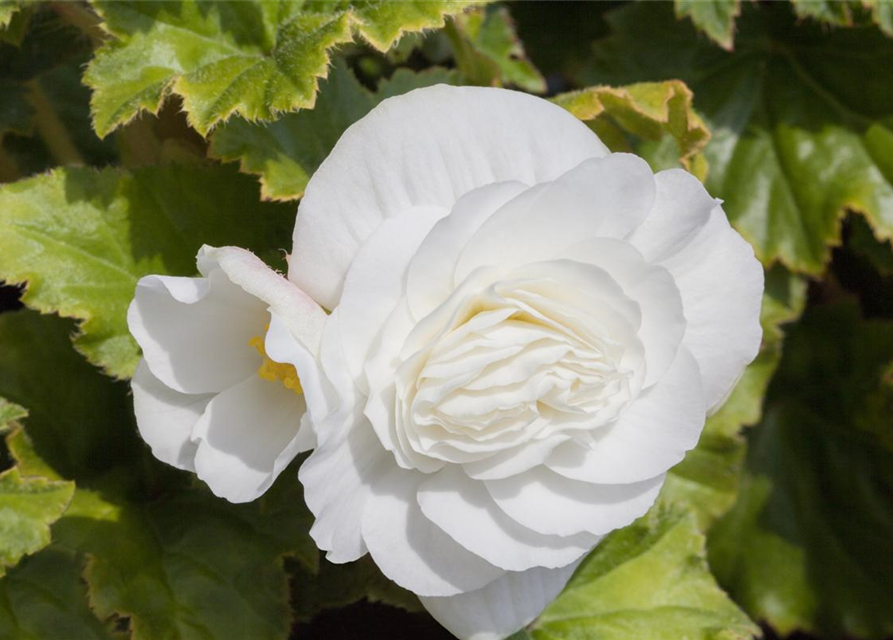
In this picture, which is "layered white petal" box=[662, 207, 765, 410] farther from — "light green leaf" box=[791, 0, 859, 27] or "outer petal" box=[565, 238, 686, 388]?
"light green leaf" box=[791, 0, 859, 27]

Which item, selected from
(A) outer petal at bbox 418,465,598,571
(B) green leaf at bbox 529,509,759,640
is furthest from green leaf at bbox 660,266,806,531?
(A) outer petal at bbox 418,465,598,571

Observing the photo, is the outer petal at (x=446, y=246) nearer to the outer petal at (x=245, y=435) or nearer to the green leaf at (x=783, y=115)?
the outer petal at (x=245, y=435)

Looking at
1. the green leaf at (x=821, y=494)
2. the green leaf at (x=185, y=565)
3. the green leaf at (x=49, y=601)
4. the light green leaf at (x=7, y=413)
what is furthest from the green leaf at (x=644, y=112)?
the green leaf at (x=821, y=494)

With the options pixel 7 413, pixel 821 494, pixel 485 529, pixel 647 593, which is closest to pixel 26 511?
pixel 7 413

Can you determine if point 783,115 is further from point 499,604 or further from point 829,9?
point 499,604

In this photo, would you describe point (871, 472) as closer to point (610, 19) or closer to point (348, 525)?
point (610, 19)
